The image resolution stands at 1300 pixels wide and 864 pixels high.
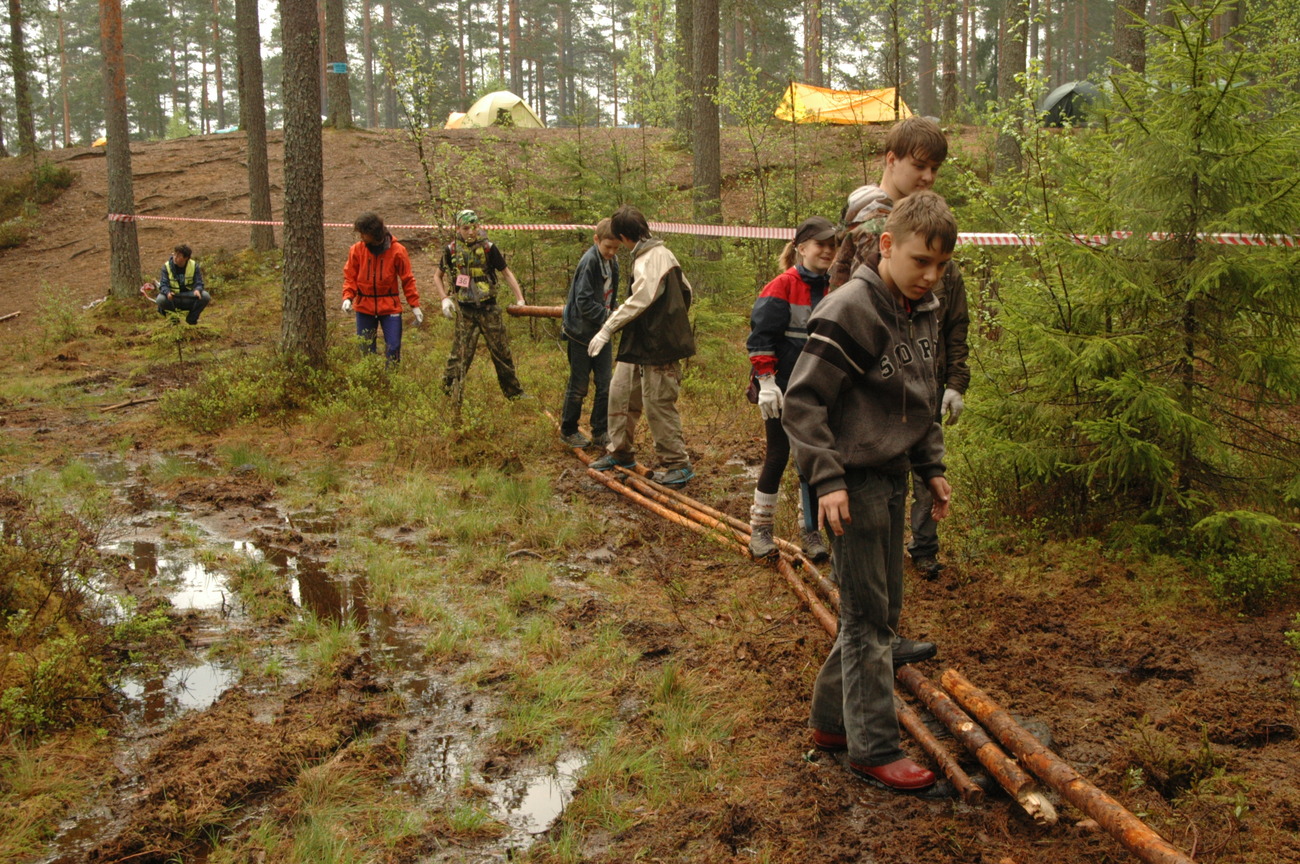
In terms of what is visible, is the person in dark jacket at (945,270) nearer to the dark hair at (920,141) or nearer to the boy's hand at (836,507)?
the dark hair at (920,141)

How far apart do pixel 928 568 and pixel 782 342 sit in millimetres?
1617

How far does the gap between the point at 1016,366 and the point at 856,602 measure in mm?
3167

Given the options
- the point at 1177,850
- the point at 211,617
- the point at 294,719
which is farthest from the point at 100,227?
the point at 1177,850

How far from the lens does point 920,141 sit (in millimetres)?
4348

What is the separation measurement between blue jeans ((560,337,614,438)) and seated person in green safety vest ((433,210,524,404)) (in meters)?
1.13

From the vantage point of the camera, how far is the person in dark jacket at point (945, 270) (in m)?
4.16

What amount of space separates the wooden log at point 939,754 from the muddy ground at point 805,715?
73 millimetres

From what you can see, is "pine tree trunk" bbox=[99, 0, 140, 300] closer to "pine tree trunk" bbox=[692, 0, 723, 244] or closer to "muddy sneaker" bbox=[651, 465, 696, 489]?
"pine tree trunk" bbox=[692, 0, 723, 244]

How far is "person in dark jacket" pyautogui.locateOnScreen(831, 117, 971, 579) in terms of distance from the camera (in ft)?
13.6

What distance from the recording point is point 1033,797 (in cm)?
308

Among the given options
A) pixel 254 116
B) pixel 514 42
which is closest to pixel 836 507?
pixel 254 116

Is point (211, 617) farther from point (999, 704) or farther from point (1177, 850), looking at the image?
point (1177, 850)

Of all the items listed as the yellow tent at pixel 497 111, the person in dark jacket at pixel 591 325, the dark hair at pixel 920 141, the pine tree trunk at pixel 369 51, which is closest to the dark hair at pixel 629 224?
the person in dark jacket at pixel 591 325

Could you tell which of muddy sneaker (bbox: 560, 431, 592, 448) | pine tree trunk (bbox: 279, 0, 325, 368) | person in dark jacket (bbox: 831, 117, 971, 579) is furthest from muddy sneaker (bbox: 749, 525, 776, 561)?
pine tree trunk (bbox: 279, 0, 325, 368)
